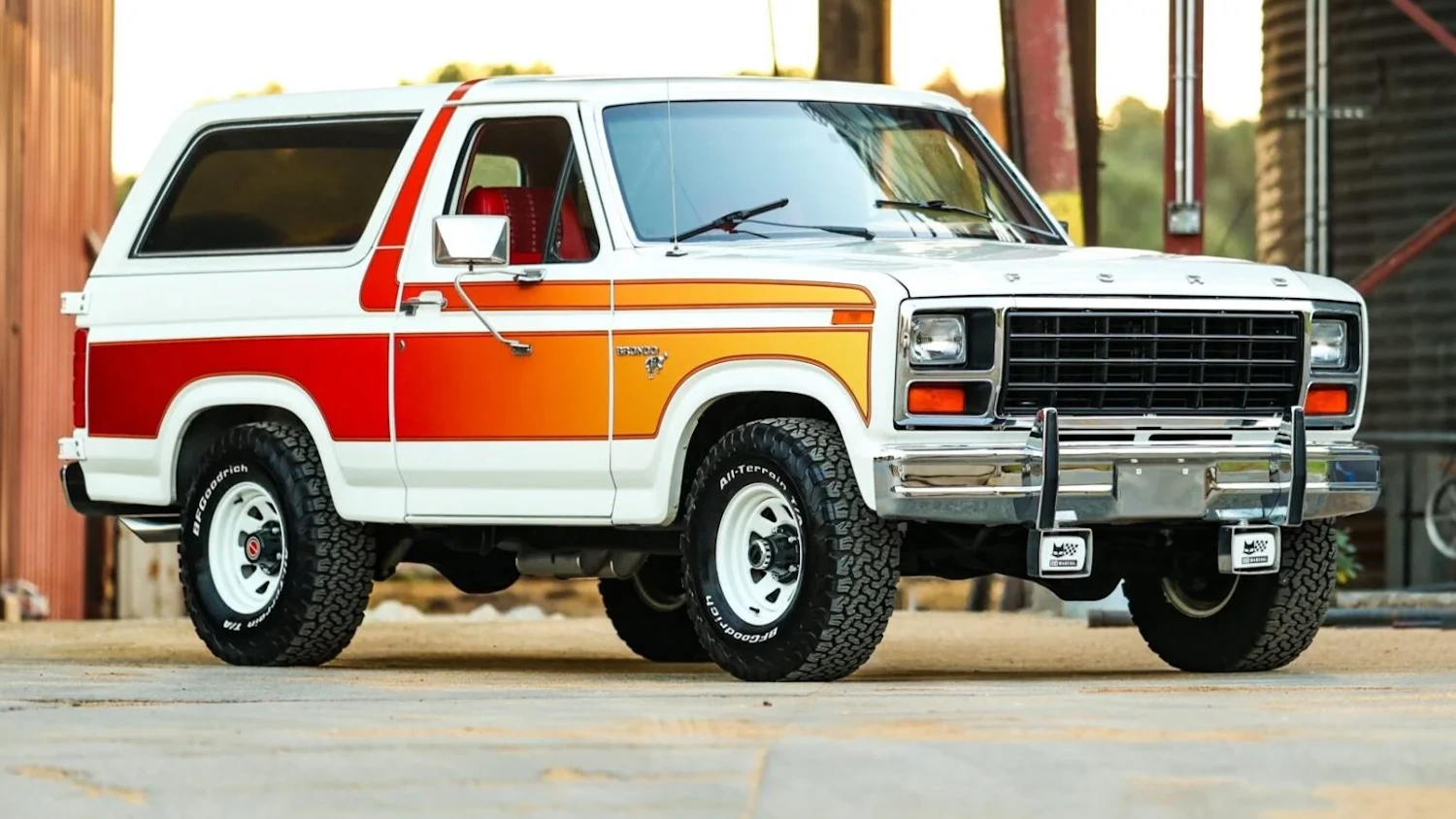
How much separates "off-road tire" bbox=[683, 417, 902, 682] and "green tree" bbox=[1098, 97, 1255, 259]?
8.79 metres

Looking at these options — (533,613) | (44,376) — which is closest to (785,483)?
(44,376)

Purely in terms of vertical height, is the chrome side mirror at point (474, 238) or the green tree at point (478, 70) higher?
the green tree at point (478, 70)

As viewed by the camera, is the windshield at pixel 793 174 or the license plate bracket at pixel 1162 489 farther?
the windshield at pixel 793 174

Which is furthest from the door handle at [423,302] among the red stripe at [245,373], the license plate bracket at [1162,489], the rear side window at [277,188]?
the license plate bracket at [1162,489]

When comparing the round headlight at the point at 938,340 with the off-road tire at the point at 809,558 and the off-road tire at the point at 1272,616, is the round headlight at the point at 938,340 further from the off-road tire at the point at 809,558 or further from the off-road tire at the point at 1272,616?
the off-road tire at the point at 1272,616

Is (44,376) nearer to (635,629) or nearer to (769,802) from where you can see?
(635,629)

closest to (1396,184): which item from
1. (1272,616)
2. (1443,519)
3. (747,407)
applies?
(1443,519)

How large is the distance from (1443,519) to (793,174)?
29.1 ft

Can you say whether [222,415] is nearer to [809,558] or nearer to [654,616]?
[654,616]

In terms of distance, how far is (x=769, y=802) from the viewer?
6.02m

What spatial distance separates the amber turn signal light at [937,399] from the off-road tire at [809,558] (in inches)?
11.7

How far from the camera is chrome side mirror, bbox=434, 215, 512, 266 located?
9.88 m

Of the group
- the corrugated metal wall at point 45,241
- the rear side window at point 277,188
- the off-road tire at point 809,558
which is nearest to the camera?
the off-road tire at point 809,558

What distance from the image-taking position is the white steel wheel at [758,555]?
941 centimetres
